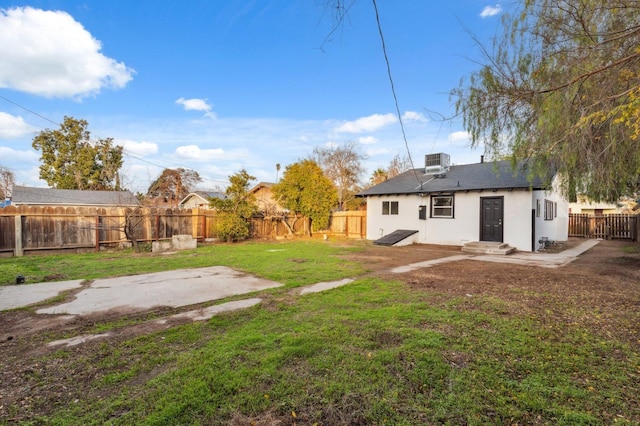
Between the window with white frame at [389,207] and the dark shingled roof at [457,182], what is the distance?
1.87 ft

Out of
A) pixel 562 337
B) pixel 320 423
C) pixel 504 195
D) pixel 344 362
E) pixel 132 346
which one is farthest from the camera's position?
pixel 504 195

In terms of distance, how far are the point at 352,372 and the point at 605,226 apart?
71.9ft

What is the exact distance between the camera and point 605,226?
57.8 ft

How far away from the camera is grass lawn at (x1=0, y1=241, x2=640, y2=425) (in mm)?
2115

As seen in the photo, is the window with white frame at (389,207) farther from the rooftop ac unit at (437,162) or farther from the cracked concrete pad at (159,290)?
the cracked concrete pad at (159,290)

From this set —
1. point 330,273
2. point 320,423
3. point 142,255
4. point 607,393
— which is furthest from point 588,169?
point 142,255

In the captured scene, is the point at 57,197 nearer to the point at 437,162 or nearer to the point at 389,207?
the point at 389,207

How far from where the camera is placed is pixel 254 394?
91.3 inches

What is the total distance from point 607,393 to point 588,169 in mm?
4079

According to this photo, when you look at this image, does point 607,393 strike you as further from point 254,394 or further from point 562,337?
point 254,394

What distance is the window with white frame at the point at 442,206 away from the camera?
13.8 meters

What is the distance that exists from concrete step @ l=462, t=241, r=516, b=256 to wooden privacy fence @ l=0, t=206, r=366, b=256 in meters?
11.0

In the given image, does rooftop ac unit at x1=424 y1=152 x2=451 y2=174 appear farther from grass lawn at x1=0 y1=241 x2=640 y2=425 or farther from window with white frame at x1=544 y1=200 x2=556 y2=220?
grass lawn at x1=0 y1=241 x2=640 y2=425

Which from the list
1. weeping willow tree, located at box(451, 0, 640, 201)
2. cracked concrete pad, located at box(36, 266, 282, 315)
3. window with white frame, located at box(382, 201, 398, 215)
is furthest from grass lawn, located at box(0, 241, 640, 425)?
window with white frame, located at box(382, 201, 398, 215)
